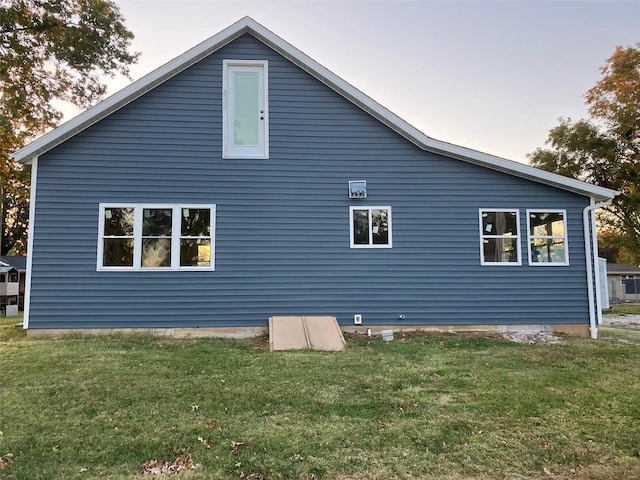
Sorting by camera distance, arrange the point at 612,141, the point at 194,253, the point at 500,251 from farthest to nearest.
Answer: the point at 612,141 < the point at 500,251 < the point at 194,253

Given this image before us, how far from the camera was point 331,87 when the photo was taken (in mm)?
9391

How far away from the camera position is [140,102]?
8.94m

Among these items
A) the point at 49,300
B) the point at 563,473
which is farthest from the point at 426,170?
the point at 49,300

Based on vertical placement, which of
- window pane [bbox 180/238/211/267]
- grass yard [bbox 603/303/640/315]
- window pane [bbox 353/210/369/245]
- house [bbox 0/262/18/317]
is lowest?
grass yard [bbox 603/303/640/315]

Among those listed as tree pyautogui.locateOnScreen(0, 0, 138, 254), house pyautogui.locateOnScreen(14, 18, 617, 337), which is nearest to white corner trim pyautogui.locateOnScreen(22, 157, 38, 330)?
house pyautogui.locateOnScreen(14, 18, 617, 337)

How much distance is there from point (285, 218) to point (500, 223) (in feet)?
15.5

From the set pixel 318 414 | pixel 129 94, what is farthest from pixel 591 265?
pixel 129 94

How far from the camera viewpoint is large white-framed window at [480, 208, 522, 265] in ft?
30.9

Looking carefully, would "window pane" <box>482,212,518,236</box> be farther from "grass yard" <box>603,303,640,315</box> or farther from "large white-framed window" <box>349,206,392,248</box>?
"grass yard" <box>603,303,640,315</box>

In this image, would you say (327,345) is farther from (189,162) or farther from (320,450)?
(189,162)

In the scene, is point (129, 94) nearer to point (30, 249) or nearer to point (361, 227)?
point (30, 249)

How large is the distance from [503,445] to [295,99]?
775 centimetres

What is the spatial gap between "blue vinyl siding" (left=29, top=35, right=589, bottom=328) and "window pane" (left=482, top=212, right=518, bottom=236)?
0.76ft

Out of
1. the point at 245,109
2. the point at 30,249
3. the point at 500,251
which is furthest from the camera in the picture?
the point at 500,251
